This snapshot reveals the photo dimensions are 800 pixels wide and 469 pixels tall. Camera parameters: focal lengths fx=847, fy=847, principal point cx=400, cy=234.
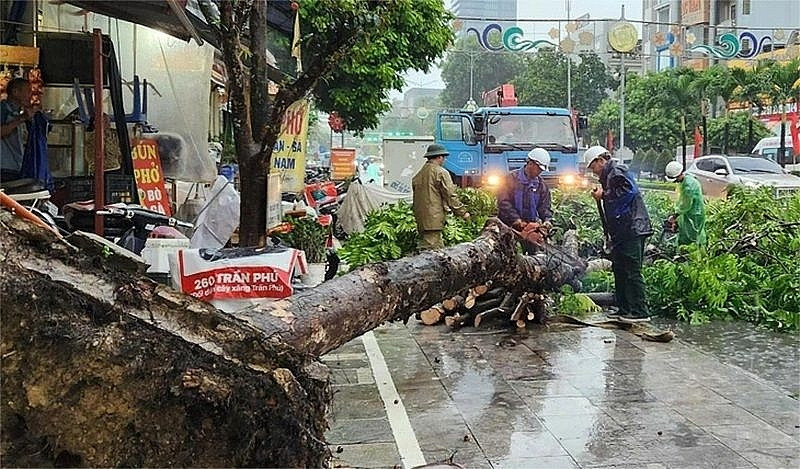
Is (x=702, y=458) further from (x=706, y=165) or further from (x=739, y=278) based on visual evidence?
(x=706, y=165)

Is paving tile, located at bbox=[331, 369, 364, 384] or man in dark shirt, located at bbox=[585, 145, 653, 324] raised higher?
man in dark shirt, located at bbox=[585, 145, 653, 324]

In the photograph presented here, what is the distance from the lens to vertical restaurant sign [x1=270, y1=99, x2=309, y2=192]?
934 cm

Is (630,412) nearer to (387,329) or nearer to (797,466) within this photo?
(797,466)

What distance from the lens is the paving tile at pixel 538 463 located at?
4582mm

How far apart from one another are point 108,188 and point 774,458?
556cm

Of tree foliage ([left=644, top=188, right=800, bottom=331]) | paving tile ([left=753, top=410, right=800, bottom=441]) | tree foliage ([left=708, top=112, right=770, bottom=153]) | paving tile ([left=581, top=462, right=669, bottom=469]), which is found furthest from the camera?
tree foliage ([left=708, top=112, right=770, bottom=153])

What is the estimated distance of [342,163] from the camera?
36.1 meters

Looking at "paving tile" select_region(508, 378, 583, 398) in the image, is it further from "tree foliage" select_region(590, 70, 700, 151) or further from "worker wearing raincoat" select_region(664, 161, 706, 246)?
"tree foliage" select_region(590, 70, 700, 151)

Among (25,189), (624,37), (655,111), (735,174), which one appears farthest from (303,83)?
(655,111)

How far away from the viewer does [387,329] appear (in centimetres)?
842

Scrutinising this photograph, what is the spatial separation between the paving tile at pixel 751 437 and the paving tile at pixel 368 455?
1.94 m

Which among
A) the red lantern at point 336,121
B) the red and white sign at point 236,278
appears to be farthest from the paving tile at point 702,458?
the red lantern at point 336,121

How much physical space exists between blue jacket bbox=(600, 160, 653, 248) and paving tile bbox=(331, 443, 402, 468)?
4.75 meters

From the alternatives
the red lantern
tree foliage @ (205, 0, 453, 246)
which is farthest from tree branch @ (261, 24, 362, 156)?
the red lantern
